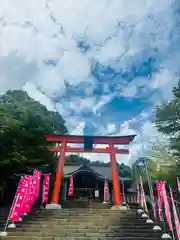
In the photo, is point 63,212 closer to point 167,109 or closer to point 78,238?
point 78,238

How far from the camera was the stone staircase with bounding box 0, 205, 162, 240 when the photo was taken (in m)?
9.43

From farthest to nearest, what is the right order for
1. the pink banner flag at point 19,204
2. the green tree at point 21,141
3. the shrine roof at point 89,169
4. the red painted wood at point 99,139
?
the shrine roof at point 89,169 < the red painted wood at point 99,139 < the green tree at point 21,141 < the pink banner flag at point 19,204

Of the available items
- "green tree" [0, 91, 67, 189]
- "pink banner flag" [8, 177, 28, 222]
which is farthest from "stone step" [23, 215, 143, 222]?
"green tree" [0, 91, 67, 189]

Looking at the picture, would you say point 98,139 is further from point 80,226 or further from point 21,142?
point 80,226

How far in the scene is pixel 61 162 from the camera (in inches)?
634

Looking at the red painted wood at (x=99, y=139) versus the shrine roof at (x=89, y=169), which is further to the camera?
the shrine roof at (x=89, y=169)

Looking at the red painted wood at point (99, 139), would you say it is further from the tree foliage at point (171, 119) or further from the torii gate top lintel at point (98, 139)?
the tree foliage at point (171, 119)

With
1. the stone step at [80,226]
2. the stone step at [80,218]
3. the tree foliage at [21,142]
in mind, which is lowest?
the stone step at [80,226]

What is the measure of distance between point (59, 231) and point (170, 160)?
43.5 feet

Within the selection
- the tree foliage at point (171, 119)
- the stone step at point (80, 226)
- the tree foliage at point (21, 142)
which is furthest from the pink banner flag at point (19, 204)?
the tree foliage at point (171, 119)

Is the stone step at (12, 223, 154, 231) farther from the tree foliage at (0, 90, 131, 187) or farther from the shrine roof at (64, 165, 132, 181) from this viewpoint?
the shrine roof at (64, 165, 132, 181)

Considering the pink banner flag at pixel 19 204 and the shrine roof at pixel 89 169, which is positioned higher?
the shrine roof at pixel 89 169

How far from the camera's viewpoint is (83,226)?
10.7 metres

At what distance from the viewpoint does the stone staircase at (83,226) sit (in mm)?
9430
